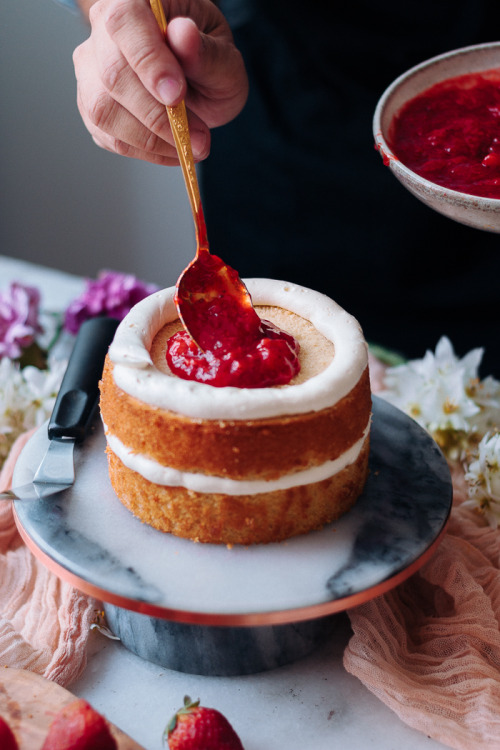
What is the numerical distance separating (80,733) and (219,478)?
42 cm

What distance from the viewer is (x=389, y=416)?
164cm

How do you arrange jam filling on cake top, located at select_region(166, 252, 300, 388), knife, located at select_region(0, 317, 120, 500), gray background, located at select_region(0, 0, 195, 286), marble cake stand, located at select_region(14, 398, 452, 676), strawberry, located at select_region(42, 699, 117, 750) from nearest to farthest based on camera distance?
1. strawberry, located at select_region(42, 699, 117, 750)
2. marble cake stand, located at select_region(14, 398, 452, 676)
3. jam filling on cake top, located at select_region(166, 252, 300, 388)
4. knife, located at select_region(0, 317, 120, 500)
5. gray background, located at select_region(0, 0, 195, 286)

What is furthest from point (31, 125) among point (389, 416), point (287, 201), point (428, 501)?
point (428, 501)

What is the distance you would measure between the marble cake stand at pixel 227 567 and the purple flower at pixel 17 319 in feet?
2.03

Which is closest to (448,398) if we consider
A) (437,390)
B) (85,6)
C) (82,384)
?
(437,390)

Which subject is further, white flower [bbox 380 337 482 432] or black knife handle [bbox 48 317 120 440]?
white flower [bbox 380 337 482 432]

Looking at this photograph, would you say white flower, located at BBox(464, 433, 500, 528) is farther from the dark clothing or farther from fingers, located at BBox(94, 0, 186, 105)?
fingers, located at BBox(94, 0, 186, 105)

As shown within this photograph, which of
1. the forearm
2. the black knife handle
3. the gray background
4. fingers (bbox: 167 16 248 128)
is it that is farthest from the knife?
the gray background

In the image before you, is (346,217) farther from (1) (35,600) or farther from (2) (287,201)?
(1) (35,600)

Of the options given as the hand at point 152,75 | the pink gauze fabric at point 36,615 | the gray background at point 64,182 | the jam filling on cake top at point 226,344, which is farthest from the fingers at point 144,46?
the gray background at point 64,182

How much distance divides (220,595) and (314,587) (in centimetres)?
14

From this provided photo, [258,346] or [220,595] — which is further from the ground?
[258,346]

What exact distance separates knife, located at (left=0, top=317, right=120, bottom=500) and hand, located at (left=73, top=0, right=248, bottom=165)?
1.32 ft

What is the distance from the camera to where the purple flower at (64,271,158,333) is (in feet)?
6.86
